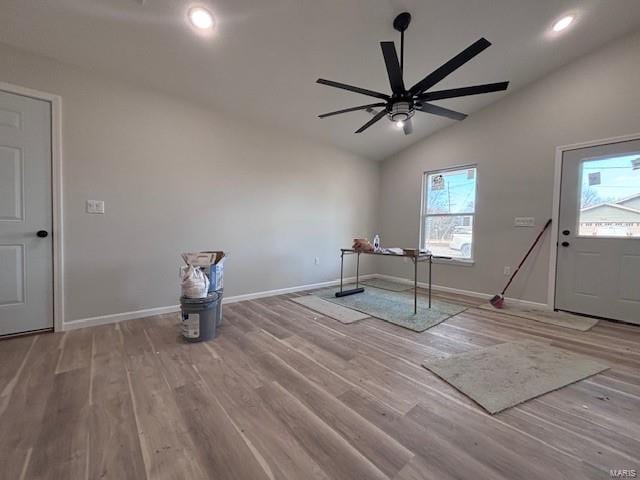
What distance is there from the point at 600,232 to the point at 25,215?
19.7 feet

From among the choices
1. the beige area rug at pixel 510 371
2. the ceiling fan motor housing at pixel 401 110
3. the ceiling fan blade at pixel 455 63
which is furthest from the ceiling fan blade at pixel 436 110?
the beige area rug at pixel 510 371

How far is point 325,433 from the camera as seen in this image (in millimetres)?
1327

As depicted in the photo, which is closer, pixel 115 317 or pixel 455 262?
pixel 115 317

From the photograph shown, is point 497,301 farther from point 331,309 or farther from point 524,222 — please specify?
point 331,309

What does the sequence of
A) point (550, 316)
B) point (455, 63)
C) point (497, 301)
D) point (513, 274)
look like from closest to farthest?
point (455, 63) < point (550, 316) < point (497, 301) < point (513, 274)

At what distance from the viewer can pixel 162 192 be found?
3.00 meters

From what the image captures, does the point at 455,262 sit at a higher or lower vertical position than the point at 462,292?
higher

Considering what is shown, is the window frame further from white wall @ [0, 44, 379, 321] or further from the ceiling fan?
the ceiling fan

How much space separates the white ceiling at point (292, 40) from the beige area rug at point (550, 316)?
9.56ft

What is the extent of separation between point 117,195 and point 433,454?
11.1 ft

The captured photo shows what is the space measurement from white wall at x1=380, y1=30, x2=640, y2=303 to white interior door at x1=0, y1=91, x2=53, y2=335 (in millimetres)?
5015

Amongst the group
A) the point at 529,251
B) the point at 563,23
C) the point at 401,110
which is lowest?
the point at 529,251

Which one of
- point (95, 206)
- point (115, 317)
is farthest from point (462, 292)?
point (95, 206)

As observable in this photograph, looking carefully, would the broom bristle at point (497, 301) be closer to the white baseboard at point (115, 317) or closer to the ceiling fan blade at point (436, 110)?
the ceiling fan blade at point (436, 110)
